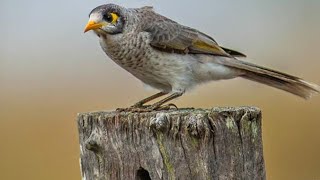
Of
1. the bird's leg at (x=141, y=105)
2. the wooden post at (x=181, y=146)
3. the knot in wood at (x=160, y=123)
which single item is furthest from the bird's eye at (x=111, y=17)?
the knot in wood at (x=160, y=123)

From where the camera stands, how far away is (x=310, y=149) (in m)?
10.6

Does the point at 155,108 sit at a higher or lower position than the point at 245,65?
lower

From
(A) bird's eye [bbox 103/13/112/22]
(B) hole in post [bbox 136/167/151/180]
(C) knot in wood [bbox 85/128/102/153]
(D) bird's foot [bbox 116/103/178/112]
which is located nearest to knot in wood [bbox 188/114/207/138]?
(B) hole in post [bbox 136/167/151/180]

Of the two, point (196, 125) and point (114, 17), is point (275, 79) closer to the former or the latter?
point (114, 17)

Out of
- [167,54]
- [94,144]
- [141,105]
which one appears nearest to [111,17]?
[167,54]

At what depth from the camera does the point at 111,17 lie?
7.61 meters

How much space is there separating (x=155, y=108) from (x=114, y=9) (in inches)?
51.1

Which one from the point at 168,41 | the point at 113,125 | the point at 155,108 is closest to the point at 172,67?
the point at 168,41

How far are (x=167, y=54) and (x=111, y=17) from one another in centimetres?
53

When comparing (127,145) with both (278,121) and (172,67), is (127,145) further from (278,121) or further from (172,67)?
(278,121)

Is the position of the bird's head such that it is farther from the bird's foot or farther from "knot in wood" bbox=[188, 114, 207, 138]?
"knot in wood" bbox=[188, 114, 207, 138]

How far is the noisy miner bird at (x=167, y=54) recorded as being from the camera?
7.68 metres

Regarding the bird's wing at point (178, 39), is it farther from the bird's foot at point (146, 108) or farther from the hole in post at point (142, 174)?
the hole in post at point (142, 174)

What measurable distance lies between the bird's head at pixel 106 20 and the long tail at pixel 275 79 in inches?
36.9
